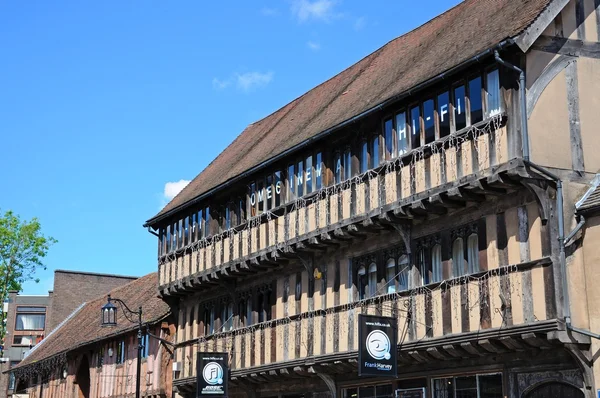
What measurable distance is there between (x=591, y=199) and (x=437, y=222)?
3619 mm

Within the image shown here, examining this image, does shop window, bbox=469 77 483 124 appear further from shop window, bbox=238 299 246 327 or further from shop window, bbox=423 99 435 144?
shop window, bbox=238 299 246 327

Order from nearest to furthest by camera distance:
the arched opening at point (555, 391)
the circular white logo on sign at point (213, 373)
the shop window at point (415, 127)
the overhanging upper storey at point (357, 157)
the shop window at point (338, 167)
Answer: the arched opening at point (555, 391), the overhanging upper storey at point (357, 157), the shop window at point (415, 127), the shop window at point (338, 167), the circular white logo on sign at point (213, 373)

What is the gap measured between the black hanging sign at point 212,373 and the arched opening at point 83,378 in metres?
17.7

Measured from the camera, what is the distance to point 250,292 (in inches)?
→ 1119

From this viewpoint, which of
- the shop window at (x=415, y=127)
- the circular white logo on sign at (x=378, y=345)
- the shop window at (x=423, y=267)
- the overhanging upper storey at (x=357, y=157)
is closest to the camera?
the overhanging upper storey at (x=357, y=157)

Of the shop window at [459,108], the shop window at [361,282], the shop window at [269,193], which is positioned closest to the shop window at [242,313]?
the shop window at [269,193]

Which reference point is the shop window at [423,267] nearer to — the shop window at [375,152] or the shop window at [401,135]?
the shop window at [401,135]

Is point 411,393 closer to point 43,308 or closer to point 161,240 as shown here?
point 161,240

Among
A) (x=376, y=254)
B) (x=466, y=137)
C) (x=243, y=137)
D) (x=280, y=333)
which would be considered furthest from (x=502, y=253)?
(x=243, y=137)

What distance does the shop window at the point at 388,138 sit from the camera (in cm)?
2222

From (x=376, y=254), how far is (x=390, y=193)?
1961mm

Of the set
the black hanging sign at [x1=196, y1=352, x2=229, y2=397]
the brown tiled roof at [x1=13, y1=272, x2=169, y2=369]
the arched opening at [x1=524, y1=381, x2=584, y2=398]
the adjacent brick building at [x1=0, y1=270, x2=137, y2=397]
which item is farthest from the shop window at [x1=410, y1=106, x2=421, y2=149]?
the adjacent brick building at [x1=0, y1=270, x2=137, y2=397]

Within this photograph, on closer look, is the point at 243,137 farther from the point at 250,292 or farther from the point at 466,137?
the point at 466,137

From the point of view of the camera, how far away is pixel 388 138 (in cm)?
2242
